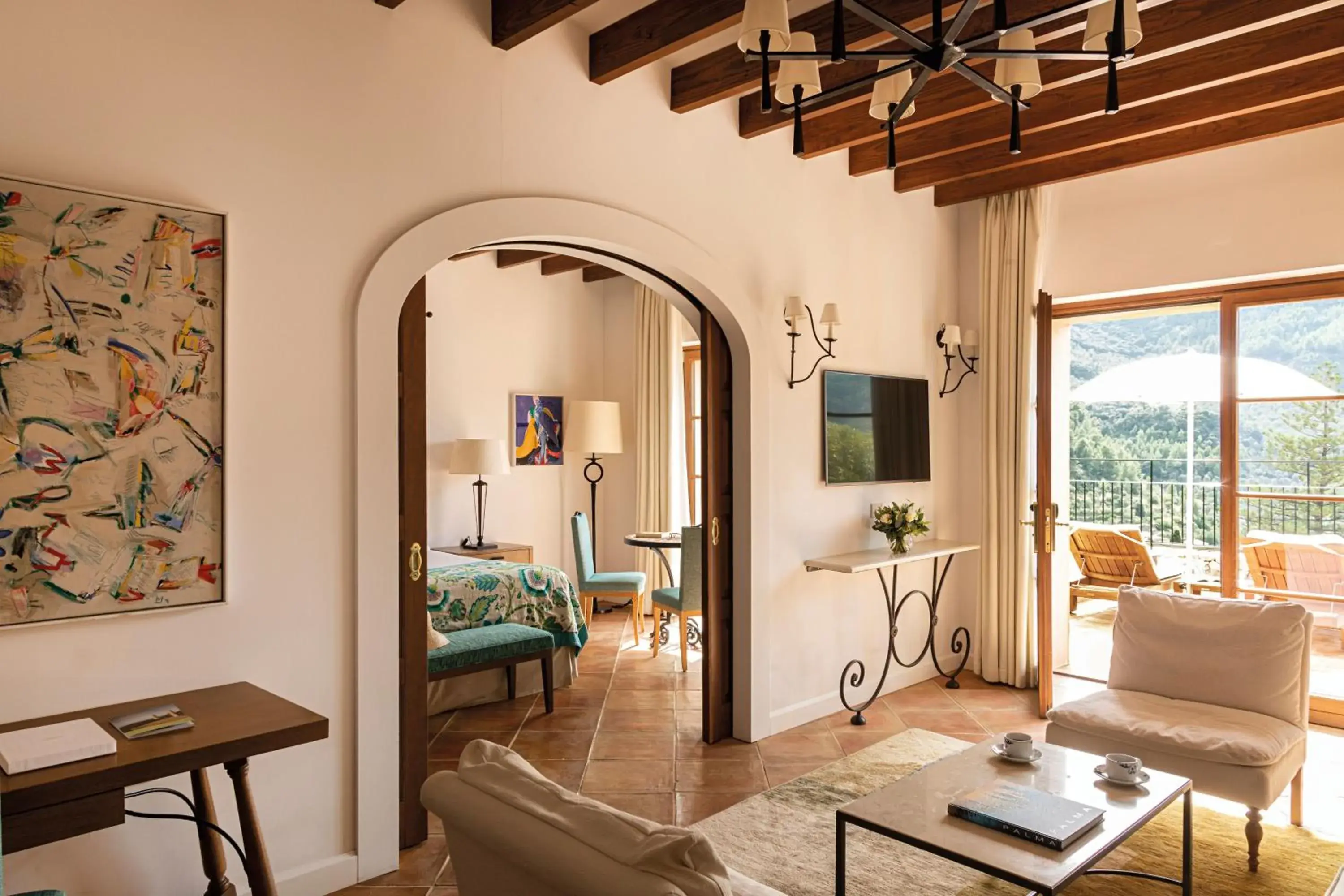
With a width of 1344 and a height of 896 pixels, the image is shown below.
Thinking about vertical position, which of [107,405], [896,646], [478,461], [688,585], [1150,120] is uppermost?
[1150,120]

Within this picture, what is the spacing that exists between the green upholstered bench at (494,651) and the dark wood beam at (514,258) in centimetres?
316

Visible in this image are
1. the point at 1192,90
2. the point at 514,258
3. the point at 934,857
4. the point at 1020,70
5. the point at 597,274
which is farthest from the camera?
the point at 597,274

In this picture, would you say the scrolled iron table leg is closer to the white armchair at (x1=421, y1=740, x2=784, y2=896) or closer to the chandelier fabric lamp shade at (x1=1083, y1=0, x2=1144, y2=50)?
the chandelier fabric lamp shade at (x1=1083, y1=0, x2=1144, y2=50)

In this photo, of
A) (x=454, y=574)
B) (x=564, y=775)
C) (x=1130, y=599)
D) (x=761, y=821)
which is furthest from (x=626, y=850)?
(x=454, y=574)

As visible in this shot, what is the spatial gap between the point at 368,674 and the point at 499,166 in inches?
75.2

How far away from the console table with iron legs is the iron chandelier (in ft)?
7.91

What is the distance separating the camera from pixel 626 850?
1332 mm

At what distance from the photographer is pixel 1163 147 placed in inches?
175

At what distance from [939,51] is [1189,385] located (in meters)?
3.64

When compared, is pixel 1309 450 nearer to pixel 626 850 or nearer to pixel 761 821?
pixel 761 821

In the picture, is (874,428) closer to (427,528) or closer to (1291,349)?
(1291,349)

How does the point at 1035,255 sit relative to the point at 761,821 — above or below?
above

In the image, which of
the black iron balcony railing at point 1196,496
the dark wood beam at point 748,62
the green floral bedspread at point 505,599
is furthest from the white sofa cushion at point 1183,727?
the green floral bedspread at point 505,599

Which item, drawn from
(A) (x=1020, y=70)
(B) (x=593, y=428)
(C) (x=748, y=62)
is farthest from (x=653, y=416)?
(A) (x=1020, y=70)
